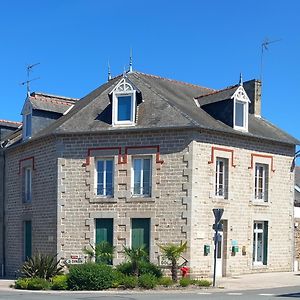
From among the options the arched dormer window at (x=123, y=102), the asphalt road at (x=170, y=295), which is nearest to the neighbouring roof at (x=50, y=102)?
the arched dormer window at (x=123, y=102)

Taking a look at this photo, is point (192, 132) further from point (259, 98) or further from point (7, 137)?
point (7, 137)

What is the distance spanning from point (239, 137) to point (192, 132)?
8.90 ft

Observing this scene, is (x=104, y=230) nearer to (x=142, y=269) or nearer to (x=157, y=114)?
(x=142, y=269)

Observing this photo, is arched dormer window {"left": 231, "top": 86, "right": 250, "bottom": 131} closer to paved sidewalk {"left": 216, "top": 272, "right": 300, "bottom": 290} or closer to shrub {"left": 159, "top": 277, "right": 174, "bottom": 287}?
paved sidewalk {"left": 216, "top": 272, "right": 300, "bottom": 290}

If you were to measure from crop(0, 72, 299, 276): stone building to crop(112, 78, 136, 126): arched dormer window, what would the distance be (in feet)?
0.14

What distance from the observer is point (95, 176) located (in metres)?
23.1

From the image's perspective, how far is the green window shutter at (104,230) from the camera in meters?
22.8

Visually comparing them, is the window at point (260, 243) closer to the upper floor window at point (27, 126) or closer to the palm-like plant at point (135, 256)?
the palm-like plant at point (135, 256)

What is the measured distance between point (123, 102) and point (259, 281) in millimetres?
8861

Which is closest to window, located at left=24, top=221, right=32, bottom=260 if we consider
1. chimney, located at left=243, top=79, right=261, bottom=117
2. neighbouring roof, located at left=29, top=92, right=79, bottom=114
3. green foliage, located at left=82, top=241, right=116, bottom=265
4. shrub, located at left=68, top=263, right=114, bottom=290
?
green foliage, located at left=82, top=241, right=116, bottom=265

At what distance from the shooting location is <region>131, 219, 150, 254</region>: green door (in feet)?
73.2

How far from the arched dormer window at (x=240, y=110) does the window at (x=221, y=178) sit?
63.4 inches

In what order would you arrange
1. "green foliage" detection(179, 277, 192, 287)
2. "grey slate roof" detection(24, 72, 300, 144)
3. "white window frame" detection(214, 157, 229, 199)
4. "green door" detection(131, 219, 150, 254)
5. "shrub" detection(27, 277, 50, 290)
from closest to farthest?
1. "green foliage" detection(179, 277, 192, 287)
2. "shrub" detection(27, 277, 50, 290)
3. "green door" detection(131, 219, 150, 254)
4. "grey slate roof" detection(24, 72, 300, 144)
5. "white window frame" detection(214, 157, 229, 199)

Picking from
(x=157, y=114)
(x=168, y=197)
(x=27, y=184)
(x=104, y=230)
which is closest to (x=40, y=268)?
(x=104, y=230)
